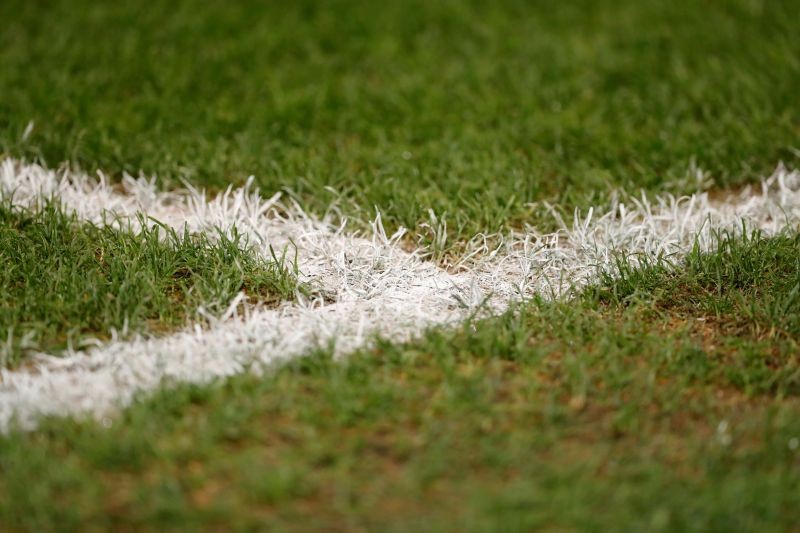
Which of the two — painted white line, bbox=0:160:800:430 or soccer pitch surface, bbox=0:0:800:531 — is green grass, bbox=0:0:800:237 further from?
painted white line, bbox=0:160:800:430

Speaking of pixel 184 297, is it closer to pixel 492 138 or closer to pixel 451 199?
pixel 451 199

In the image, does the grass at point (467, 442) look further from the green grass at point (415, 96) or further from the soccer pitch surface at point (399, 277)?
the green grass at point (415, 96)

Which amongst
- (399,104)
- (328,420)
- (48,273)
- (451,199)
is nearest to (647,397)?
(328,420)

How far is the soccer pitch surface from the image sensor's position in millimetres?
1872

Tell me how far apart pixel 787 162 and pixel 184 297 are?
257 cm

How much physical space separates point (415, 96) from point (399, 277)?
165 centimetres

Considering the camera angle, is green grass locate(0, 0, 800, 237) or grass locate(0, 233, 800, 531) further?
green grass locate(0, 0, 800, 237)

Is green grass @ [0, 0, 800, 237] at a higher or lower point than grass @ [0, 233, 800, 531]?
higher

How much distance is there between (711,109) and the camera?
157 inches

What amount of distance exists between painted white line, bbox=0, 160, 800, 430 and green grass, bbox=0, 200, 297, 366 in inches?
3.3

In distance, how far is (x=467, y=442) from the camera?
1.99 meters

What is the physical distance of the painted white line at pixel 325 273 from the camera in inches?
87.5

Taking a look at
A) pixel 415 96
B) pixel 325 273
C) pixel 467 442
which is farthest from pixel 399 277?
pixel 415 96

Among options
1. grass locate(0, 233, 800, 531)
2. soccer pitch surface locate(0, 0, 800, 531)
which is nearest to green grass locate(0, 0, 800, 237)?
soccer pitch surface locate(0, 0, 800, 531)
